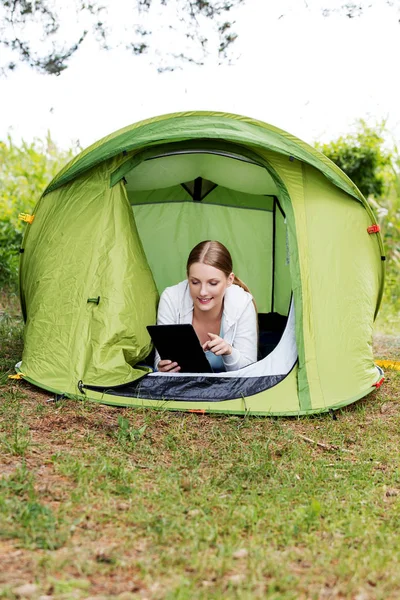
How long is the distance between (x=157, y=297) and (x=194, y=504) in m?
1.94

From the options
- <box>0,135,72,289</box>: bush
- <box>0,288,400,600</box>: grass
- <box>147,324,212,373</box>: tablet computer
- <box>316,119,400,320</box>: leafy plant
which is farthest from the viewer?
<box>316,119,400,320</box>: leafy plant

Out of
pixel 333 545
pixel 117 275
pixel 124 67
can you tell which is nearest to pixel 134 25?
pixel 124 67

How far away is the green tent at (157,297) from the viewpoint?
3.49 metres

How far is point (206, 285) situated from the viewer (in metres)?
3.81

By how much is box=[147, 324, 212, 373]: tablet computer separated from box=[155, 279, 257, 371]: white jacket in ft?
0.56

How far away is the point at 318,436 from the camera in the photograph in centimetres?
317

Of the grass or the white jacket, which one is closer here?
the grass

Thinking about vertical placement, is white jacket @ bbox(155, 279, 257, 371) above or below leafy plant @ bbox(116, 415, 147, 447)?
above

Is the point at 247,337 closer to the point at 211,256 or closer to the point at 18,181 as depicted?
the point at 211,256

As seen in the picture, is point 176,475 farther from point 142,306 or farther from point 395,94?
point 395,94

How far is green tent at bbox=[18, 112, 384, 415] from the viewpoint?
11.4 ft

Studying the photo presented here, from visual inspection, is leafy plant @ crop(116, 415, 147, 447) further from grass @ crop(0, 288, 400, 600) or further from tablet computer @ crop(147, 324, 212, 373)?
tablet computer @ crop(147, 324, 212, 373)

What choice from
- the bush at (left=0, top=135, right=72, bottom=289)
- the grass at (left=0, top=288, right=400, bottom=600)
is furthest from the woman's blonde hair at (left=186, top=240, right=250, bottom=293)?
the bush at (left=0, top=135, right=72, bottom=289)

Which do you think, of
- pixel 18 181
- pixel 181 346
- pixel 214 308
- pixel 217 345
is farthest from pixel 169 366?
pixel 18 181
